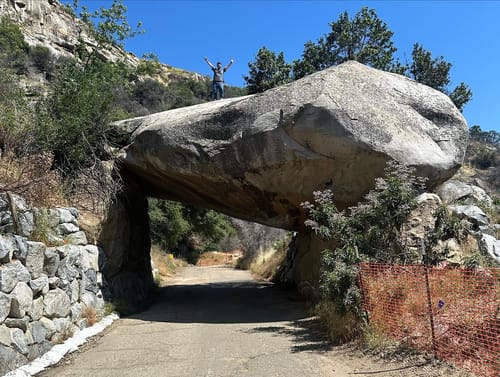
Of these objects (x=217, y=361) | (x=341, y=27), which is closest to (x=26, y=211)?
(x=217, y=361)

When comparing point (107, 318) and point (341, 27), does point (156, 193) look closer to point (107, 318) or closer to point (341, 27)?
point (107, 318)

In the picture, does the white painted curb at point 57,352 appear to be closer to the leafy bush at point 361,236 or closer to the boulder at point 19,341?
the boulder at point 19,341

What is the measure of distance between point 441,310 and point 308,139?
464 centimetres

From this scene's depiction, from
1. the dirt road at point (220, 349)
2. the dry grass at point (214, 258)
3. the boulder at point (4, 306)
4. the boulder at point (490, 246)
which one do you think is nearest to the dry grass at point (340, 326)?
the dirt road at point (220, 349)

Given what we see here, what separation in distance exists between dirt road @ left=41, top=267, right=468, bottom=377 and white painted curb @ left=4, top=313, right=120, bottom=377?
0.45 ft

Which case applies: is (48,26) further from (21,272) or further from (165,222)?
(21,272)

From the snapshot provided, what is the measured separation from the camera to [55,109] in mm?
11070

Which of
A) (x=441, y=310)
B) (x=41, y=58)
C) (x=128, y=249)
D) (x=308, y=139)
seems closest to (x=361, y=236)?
(x=441, y=310)

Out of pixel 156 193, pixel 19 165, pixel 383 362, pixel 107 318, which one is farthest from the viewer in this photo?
pixel 156 193

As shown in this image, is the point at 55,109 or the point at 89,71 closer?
the point at 55,109

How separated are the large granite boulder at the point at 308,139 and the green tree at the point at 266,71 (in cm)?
1647

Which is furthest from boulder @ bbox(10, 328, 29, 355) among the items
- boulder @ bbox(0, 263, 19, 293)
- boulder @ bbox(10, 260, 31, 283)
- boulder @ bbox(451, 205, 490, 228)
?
boulder @ bbox(451, 205, 490, 228)

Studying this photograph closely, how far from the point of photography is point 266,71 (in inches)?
1072

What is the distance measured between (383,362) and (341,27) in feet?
88.9
